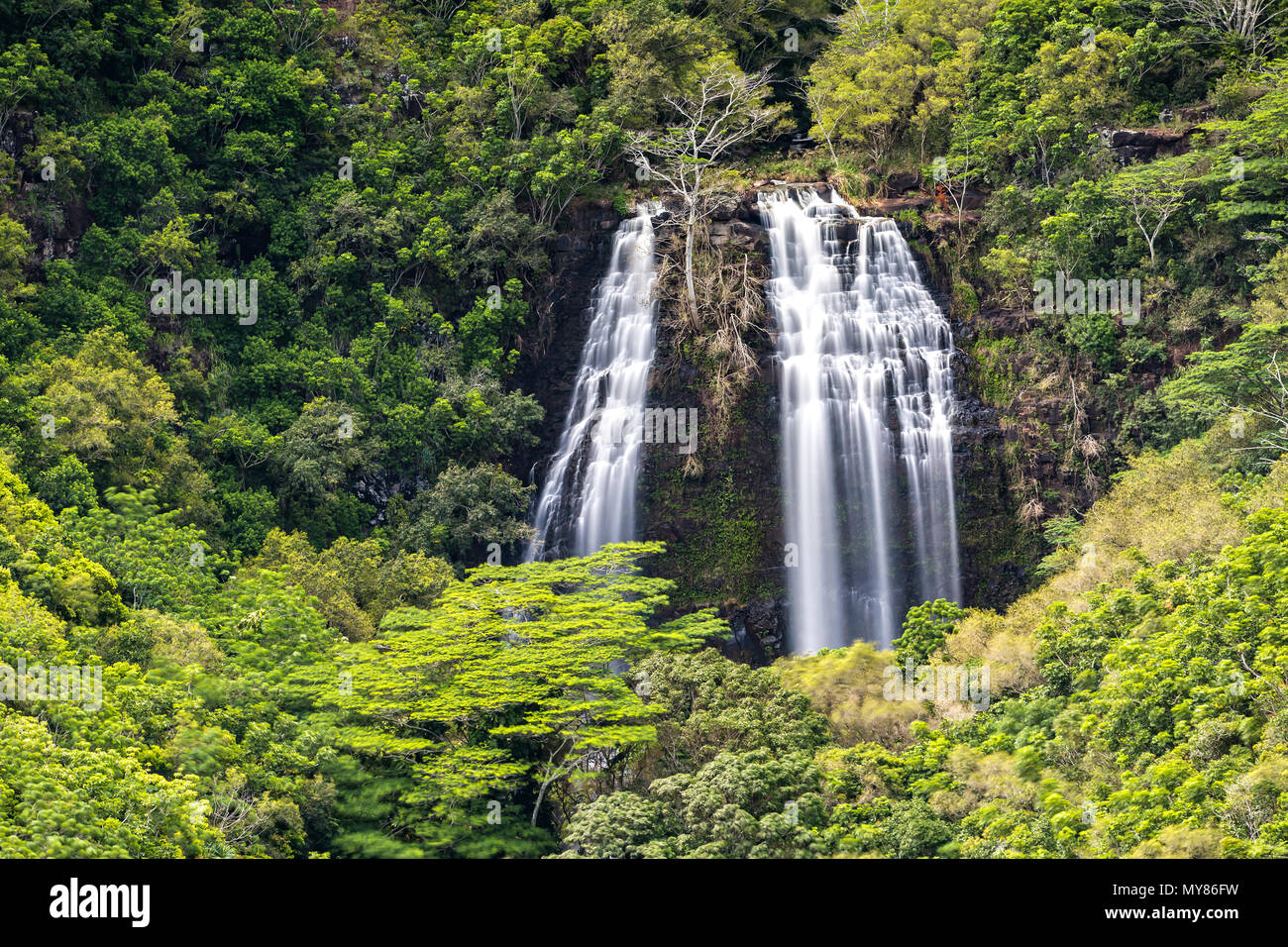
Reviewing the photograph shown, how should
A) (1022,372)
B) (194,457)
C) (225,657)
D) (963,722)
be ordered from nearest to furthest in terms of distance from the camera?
(963,722) < (225,657) < (194,457) < (1022,372)

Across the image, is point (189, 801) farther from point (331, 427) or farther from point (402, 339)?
point (402, 339)

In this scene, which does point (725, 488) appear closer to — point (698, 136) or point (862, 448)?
point (862, 448)

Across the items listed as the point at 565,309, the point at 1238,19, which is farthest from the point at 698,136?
the point at 1238,19

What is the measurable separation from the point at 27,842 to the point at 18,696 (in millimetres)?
3965

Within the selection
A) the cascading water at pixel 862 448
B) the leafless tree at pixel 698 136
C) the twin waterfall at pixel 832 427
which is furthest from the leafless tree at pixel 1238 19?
the leafless tree at pixel 698 136

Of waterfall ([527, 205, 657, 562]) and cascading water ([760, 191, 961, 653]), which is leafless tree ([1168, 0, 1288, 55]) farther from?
waterfall ([527, 205, 657, 562])

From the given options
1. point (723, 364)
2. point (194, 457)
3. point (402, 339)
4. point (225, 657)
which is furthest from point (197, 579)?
point (723, 364)

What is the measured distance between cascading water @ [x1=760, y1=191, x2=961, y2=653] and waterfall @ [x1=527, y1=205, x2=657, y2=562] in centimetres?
366

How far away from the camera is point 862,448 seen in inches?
1361

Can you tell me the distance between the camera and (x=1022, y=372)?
3525 centimetres

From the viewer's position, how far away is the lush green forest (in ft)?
63.1

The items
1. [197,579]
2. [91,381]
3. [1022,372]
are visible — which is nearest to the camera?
[197,579]

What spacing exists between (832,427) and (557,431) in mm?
7309

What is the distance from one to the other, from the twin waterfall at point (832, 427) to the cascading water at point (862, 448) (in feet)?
0.11
